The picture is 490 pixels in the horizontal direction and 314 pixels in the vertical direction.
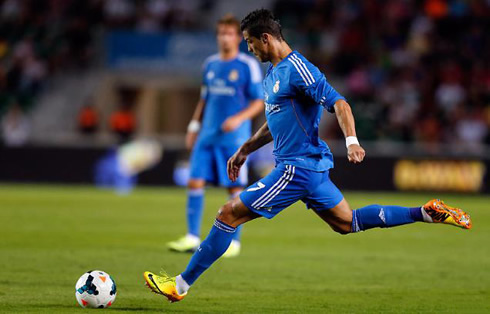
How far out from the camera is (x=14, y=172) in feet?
67.6

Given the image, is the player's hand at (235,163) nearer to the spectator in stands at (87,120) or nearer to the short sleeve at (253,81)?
the short sleeve at (253,81)

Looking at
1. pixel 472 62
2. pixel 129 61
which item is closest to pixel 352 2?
pixel 472 62

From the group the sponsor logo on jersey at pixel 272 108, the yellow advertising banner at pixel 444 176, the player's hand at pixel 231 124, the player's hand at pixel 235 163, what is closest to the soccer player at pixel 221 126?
the player's hand at pixel 231 124

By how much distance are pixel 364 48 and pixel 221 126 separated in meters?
14.2

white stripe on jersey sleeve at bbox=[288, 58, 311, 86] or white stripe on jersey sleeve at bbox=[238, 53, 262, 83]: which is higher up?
white stripe on jersey sleeve at bbox=[238, 53, 262, 83]

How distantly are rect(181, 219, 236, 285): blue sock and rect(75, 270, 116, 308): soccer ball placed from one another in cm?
53

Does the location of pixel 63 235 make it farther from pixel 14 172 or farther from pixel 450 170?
pixel 450 170

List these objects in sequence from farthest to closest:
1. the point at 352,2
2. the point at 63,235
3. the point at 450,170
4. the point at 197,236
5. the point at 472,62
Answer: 1. the point at 352,2
2. the point at 472,62
3. the point at 450,170
4. the point at 63,235
5. the point at 197,236

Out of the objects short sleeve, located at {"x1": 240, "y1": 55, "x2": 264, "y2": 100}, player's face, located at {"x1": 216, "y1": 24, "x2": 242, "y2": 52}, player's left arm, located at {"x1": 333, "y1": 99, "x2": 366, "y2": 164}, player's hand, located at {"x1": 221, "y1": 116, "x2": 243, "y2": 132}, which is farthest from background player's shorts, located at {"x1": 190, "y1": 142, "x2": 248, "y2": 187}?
player's left arm, located at {"x1": 333, "y1": 99, "x2": 366, "y2": 164}

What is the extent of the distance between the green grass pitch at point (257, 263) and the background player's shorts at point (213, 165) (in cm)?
83

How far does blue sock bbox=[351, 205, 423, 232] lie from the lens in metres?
6.87

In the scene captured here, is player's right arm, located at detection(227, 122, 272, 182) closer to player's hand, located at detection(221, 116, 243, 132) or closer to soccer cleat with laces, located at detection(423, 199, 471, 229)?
soccer cleat with laces, located at detection(423, 199, 471, 229)

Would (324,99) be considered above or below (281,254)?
above

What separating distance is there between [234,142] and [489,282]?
3.20 metres
